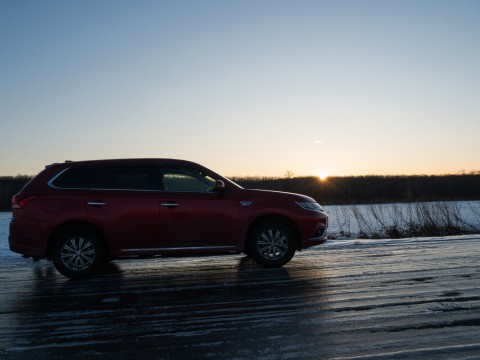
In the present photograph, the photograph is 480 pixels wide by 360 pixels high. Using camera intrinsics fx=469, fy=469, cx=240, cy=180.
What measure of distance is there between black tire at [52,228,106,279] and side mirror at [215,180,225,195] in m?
2.05

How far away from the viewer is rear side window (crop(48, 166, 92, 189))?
757 cm

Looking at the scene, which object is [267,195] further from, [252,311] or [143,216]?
[252,311]

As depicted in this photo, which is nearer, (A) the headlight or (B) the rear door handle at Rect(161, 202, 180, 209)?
(B) the rear door handle at Rect(161, 202, 180, 209)

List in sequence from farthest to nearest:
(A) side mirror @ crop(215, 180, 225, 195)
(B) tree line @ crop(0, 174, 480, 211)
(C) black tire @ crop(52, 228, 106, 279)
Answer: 1. (B) tree line @ crop(0, 174, 480, 211)
2. (A) side mirror @ crop(215, 180, 225, 195)
3. (C) black tire @ crop(52, 228, 106, 279)

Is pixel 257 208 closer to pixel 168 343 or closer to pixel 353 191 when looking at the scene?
pixel 168 343

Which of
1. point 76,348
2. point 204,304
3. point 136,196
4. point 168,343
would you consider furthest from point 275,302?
point 136,196

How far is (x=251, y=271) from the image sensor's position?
7.58m

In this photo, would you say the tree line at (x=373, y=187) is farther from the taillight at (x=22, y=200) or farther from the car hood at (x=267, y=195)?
the taillight at (x=22, y=200)

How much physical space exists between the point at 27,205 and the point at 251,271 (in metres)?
3.70

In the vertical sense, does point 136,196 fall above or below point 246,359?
above

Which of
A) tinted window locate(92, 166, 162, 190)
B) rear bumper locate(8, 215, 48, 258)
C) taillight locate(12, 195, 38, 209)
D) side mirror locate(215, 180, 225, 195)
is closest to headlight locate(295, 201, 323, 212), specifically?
side mirror locate(215, 180, 225, 195)

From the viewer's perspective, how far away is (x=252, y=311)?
4.85 m

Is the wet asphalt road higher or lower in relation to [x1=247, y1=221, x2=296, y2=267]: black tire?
lower

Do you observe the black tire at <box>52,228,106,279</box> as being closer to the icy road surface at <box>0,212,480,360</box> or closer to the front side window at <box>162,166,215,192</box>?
the icy road surface at <box>0,212,480,360</box>
